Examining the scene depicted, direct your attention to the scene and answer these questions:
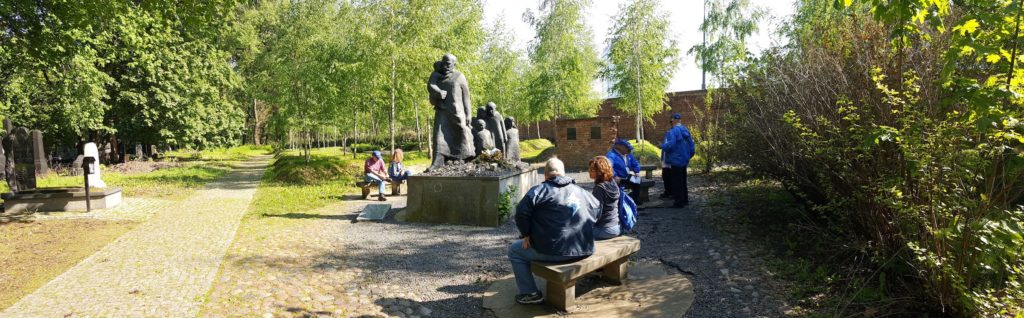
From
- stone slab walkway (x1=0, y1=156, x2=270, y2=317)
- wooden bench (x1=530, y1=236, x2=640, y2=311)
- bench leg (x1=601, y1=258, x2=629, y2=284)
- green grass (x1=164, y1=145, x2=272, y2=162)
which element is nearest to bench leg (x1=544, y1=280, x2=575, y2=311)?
wooden bench (x1=530, y1=236, x2=640, y2=311)

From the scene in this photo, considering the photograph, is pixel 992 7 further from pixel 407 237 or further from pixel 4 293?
pixel 4 293

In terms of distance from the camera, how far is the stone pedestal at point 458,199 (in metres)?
7.55

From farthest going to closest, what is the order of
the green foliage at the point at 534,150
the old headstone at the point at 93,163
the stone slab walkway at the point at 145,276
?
1. the green foliage at the point at 534,150
2. the old headstone at the point at 93,163
3. the stone slab walkway at the point at 145,276

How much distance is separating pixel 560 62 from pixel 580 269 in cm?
2636

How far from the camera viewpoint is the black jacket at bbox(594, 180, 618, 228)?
430cm

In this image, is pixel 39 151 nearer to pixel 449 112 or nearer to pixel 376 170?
pixel 376 170

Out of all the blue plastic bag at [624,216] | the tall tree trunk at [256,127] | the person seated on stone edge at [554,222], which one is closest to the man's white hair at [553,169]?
the person seated on stone edge at [554,222]

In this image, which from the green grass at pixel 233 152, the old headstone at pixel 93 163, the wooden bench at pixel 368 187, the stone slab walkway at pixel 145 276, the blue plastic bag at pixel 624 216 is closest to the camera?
the stone slab walkway at pixel 145 276

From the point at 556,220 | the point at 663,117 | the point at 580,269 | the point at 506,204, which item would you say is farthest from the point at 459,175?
the point at 663,117

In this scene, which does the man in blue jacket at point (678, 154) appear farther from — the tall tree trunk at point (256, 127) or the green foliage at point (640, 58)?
the tall tree trunk at point (256, 127)

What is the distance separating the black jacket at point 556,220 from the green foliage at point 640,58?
19.5 metres

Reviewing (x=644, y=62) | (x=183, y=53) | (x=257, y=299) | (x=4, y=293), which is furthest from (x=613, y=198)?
(x=183, y=53)

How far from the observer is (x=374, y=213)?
8422mm

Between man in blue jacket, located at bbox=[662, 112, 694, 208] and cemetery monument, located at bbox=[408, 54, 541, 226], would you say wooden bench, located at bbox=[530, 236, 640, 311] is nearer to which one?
cemetery monument, located at bbox=[408, 54, 541, 226]
